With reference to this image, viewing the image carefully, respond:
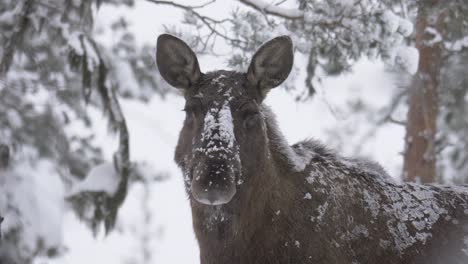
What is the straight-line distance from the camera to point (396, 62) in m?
5.94

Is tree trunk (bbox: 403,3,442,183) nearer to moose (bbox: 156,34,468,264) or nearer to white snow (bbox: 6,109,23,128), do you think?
moose (bbox: 156,34,468,264)

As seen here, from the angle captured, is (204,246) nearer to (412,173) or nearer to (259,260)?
(259,260)

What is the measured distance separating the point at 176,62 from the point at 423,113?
4.14 metres

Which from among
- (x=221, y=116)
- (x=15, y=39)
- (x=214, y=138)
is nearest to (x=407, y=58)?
(x=221, y=116)

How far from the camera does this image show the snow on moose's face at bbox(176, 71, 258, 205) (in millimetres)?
3389

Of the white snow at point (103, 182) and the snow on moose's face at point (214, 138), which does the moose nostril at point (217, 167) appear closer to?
the snow on moose's face at point (214, 138)

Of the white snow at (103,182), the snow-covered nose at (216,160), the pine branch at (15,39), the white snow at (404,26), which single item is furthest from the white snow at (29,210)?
the white snow at (404,26)

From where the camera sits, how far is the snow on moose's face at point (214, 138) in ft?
11.1

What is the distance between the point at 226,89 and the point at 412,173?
4.02 meters

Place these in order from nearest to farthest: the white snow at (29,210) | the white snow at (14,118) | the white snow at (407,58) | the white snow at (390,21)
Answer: the white snow at (390,21), the white snow at (407,58), the white snow at (29,210), the white snow at (14,118)

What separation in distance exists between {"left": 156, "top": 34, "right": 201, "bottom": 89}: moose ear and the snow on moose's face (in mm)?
133

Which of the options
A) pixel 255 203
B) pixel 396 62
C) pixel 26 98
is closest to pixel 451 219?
pixel 255 203

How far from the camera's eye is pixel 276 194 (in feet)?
12.9

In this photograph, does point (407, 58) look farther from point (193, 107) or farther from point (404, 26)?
point (193, 107)
